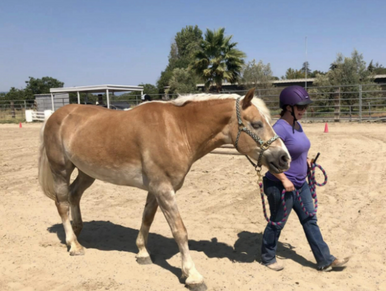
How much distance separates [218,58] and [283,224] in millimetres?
19868

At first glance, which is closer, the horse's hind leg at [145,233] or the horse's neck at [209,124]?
the horse's neck at [209,124]

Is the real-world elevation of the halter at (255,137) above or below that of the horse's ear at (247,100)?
below

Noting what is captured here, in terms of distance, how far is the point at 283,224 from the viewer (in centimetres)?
310

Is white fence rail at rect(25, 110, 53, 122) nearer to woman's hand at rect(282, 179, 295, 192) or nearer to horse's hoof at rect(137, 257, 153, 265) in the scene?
horse's hoof at rect(137, 257, 153, 265)

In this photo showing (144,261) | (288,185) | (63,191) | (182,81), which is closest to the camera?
(288,185)

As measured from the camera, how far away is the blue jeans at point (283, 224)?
3.07 metres

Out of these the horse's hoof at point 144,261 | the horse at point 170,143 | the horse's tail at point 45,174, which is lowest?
the horse's hoof at point 144,261

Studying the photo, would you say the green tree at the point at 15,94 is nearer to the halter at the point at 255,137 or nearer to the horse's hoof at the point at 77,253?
the horse's hoof at the point at 77,253

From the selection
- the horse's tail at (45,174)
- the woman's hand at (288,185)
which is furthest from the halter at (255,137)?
the horse's tail at (45,174)

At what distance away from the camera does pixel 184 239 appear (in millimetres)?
2896

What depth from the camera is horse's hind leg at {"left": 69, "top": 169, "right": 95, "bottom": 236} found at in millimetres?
3932

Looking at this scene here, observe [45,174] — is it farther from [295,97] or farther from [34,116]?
[34,116]

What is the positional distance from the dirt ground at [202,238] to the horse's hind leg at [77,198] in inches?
9.1

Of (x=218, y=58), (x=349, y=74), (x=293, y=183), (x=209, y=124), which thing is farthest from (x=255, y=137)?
(x=349, y=74)
